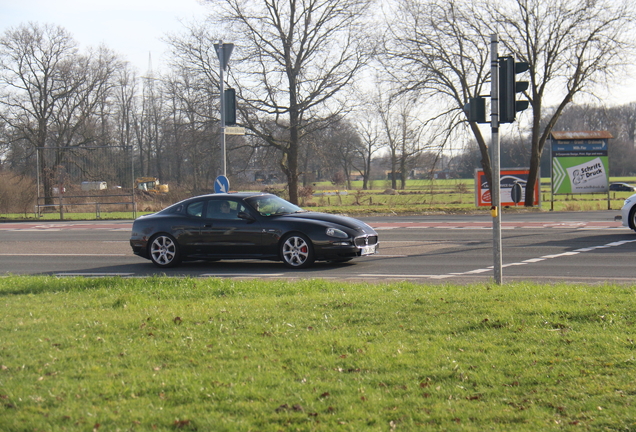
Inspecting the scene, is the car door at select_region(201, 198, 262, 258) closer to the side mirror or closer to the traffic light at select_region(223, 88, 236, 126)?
the side mirror

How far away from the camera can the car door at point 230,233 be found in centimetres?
1325

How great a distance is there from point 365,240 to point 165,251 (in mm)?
4176

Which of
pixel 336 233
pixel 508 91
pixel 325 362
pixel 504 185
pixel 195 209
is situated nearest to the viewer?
pixel 325 362

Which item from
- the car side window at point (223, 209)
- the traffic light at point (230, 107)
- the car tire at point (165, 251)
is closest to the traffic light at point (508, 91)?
the car side window at point (223, 209)

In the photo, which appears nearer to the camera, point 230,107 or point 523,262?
point 523,262

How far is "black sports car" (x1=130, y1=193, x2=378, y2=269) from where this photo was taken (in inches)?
506

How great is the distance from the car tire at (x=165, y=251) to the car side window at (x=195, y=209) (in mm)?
660


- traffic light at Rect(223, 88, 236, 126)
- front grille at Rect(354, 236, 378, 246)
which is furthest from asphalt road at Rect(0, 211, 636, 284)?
traffic light at Rect(223, 88, 236, 126)

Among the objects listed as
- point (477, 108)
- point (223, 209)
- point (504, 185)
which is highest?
point (477, 108)

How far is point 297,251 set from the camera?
42.5 ft

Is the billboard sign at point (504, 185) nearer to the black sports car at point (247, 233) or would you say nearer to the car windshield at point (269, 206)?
the car windshield at point (269, 206)

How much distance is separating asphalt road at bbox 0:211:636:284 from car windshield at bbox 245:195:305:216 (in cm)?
111

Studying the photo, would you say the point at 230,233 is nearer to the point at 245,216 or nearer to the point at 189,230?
the point at 245,216

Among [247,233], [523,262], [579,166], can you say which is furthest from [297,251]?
[579,166]
